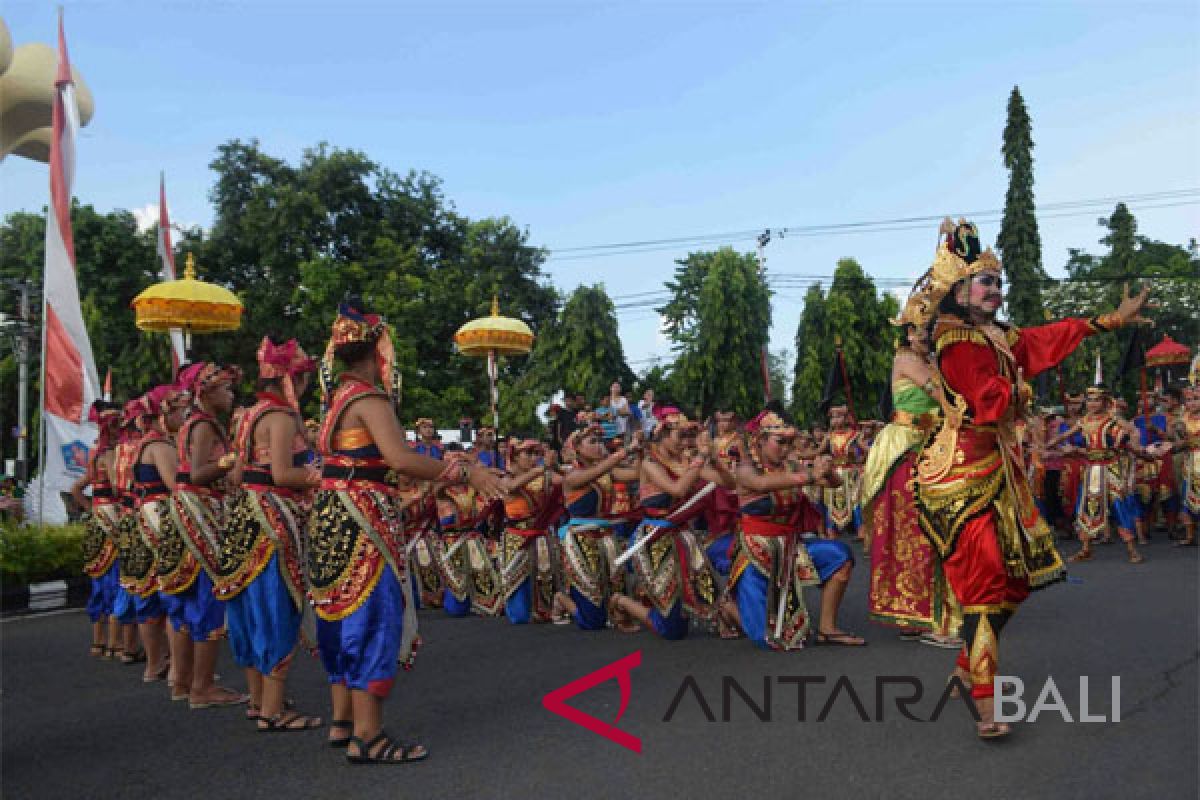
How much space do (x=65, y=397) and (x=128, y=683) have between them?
5978 mm

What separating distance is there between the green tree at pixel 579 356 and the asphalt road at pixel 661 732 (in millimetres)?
17755

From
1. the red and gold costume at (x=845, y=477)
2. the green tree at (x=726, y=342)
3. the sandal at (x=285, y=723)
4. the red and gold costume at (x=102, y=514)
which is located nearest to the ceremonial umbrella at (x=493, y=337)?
the red and gold costume at (x=845, y=477)

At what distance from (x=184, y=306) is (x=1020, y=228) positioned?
33706 mm

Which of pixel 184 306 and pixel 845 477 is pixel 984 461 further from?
pixel 184 306

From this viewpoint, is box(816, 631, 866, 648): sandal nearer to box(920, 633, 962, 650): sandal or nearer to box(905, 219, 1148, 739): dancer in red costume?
box(920, 633, 962, 650): sandal

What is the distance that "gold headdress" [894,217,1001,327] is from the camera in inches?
189

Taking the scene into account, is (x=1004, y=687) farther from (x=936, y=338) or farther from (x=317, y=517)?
(x=317, y=517)

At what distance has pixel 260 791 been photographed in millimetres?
4156

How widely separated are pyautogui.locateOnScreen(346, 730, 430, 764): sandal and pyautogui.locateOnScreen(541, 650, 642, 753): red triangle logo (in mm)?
934

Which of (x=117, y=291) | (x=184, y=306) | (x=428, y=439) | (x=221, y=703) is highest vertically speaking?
(x=117, y=291)

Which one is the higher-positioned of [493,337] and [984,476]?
[493,337]

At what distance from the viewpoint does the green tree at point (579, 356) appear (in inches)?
984

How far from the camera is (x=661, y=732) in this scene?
15.7 ft

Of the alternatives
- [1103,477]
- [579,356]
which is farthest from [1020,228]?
[1103,477]
